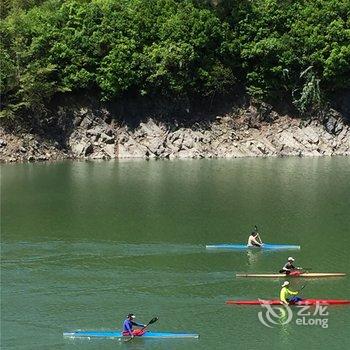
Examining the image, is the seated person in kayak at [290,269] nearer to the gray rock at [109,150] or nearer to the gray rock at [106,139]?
the gray rock at [109,150]

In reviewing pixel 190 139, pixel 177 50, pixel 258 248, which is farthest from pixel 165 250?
pixel 177 50

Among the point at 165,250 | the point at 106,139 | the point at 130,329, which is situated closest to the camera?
the point at 130,329

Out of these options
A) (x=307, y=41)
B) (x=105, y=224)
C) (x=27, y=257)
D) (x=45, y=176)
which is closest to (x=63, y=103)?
(x=45, y=176)

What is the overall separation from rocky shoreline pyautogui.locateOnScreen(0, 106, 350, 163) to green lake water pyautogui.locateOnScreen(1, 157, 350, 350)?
9500mm

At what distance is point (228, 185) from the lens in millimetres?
57844

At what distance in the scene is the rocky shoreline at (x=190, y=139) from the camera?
75938 millimetres

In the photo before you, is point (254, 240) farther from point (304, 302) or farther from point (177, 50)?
point (177, 50)

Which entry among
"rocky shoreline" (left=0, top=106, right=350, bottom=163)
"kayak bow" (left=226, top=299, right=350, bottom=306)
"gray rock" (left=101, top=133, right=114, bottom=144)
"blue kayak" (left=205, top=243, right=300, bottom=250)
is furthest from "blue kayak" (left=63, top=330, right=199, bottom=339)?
"gray rock" (left=101, top=133, right=114, bottom=144)

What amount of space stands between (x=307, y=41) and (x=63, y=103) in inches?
1089

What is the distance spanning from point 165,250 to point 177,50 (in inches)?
1630

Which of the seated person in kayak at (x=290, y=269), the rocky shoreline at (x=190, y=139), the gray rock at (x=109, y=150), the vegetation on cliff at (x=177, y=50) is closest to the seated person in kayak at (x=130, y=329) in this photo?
the seated person in kayak at (x=290, y=269)

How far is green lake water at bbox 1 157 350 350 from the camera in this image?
2944 cm

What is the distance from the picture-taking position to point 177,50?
77438 millimetres

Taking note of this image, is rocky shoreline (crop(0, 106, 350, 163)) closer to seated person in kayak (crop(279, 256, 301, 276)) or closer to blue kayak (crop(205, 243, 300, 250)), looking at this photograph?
blue kayak (crop(205, 243, 300, 250))
